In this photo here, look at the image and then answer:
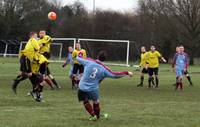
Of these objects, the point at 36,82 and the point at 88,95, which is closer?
the point at 88,95

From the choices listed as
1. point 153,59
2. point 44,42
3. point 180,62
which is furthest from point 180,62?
point 44,42

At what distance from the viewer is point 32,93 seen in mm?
17125

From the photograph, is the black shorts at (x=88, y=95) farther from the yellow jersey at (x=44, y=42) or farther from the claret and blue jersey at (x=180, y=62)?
the claret and blue jersey at (x=180, y=62)

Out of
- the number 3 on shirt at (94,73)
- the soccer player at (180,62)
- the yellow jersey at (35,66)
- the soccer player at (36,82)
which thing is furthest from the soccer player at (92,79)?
the soccer player at (180,62)

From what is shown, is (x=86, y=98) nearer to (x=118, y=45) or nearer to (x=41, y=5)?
(x=118, y=45)

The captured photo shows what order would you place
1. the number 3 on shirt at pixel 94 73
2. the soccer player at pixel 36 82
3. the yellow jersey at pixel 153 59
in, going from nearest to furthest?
the number 3 on shirt at pixel 94 73
the soccer player at pixel 36 82
the yellow jersey at pixel 153 59

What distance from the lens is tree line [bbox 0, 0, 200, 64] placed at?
76.4 meters

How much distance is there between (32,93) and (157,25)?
62.6m

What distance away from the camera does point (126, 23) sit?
81188 millimetres

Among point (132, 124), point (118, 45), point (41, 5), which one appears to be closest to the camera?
point (132, 124)

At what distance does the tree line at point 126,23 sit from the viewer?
7644cm

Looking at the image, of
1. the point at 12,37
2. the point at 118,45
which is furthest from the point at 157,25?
the point at 12,37

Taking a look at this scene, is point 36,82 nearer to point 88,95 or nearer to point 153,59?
point 88,95

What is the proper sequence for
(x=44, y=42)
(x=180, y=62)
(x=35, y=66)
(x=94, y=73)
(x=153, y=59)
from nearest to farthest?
(x=94, y=73), (x=35, y=66), (x=44, y=42), (x=180, y=62), (x=153, y=59)
